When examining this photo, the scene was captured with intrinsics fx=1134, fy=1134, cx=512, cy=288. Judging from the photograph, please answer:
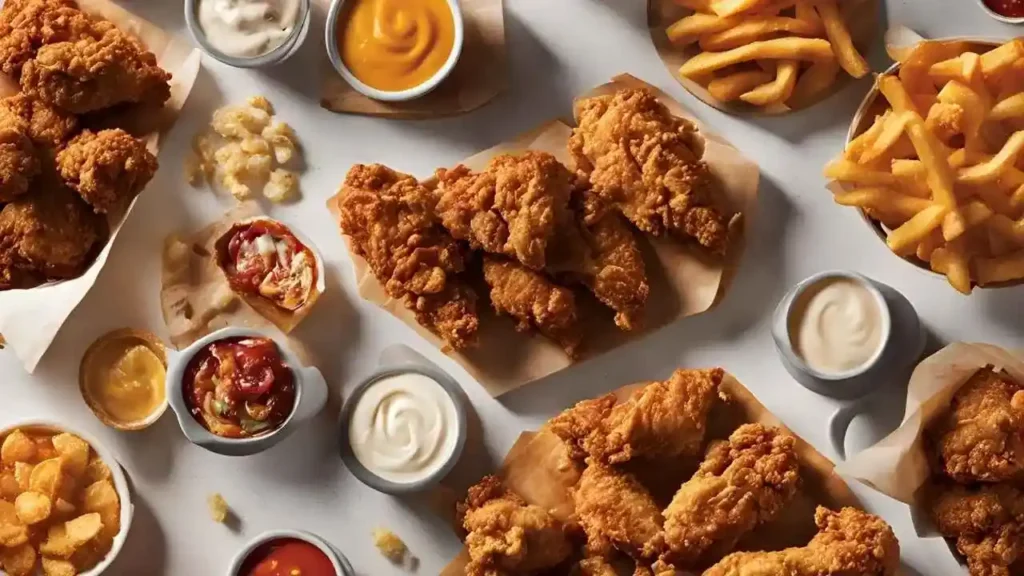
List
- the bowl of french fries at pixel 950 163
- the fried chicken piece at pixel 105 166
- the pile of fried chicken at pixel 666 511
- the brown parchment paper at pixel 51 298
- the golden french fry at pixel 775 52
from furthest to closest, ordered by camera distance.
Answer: the brown parchment paper at pixel 51 298
the fried chicken piece at pixel 105 166
the golden french fry at pixel 775 52
the pile of fried chicken at pixel 666 511
the bowl of french fries at pixel 950 163

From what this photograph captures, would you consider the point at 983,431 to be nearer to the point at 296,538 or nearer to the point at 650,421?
the point at 650,421

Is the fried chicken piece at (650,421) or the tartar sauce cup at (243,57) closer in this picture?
the fried chicken piece at (650,421)

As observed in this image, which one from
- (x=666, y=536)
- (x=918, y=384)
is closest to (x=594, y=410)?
(x=666, y=536)

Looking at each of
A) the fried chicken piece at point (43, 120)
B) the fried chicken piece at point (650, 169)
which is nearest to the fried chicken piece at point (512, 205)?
the fried chicken piece at point (650, 169)

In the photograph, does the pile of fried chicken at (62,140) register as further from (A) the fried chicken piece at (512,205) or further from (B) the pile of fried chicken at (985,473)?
(B) the pile of fried chicken at (985,473)

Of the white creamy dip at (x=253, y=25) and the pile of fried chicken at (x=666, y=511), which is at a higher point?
the white creamy dip at (x=253, y=25)

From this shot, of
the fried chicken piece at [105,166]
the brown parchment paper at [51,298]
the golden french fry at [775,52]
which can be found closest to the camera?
the golden french fry at [775,52]

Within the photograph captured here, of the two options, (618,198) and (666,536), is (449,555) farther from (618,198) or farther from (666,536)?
(618,198)

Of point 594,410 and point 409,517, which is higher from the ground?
point 594,410
